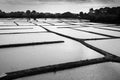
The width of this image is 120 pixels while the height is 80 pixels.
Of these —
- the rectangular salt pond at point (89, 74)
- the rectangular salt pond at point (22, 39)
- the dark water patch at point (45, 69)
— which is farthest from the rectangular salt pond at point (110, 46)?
the rectangular salt pond at point (22, 39)

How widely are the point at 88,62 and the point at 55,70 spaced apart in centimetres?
63

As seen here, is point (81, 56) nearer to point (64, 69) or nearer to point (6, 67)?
point (64, 69)

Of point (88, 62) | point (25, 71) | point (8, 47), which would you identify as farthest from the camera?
point (8, 47)

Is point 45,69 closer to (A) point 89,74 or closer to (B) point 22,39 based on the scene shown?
(A) point 89,74

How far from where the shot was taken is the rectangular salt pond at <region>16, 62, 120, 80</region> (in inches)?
62.2

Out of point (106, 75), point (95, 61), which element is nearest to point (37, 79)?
point (106, 75)

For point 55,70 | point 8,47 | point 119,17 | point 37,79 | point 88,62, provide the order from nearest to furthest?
point 37,79
point 55,70
point 88,62
point 8,47
point 119,17

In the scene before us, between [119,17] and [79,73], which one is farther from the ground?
[119,17]

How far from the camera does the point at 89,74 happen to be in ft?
5.54

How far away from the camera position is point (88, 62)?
2.06 m

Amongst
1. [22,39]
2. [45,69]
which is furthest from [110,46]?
[22,39]

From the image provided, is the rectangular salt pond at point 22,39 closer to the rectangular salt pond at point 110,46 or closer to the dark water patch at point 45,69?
the rectangular salt pond at point 110,46

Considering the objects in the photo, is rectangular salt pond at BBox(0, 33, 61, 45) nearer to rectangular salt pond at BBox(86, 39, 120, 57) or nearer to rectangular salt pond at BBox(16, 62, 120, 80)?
rectangular salt pond at BBox(86, 39, 120, 57)

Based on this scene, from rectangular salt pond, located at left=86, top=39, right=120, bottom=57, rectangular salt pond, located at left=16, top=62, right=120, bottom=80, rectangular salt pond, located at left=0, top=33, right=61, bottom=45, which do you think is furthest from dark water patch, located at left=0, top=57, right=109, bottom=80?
rectangular salt pond, located at left=0, top=33, right=61, bottom=45
